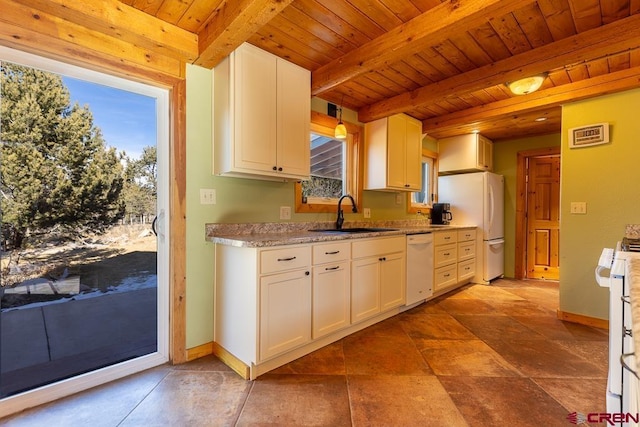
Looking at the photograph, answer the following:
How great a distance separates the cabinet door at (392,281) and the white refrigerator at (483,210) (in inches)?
82.1

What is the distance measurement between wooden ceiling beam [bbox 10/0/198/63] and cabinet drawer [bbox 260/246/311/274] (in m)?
1.46

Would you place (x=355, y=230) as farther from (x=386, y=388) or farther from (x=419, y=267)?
(x=386, y=388)

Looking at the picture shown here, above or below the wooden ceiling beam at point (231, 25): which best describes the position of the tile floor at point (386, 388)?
below

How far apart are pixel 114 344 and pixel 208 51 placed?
2268mm

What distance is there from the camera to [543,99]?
121 inches

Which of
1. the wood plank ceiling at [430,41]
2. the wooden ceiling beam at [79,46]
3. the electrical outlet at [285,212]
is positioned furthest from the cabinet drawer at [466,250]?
the wooden ceiling beam at [79,46]

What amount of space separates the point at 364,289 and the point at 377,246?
394mm

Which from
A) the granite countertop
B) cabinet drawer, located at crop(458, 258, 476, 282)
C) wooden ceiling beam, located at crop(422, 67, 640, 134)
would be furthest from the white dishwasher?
wooden ceiling beam, located at crop(422, 67, 640, 134)

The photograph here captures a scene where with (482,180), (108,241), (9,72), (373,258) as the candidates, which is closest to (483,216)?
(482,180)

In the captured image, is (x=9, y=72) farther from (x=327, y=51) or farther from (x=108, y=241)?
(x=327, y=51)

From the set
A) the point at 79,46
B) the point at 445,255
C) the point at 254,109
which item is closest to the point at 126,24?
the point at 79,46

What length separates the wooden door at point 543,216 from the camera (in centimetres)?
483

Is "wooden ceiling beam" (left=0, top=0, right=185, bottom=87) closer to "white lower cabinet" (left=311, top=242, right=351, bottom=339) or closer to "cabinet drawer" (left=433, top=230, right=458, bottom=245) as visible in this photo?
"white lower cabinet" (left=311, top=242, right=351, bottom=339)

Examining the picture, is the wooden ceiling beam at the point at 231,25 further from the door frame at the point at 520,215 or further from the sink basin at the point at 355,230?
the door frame at the point at 520,215
